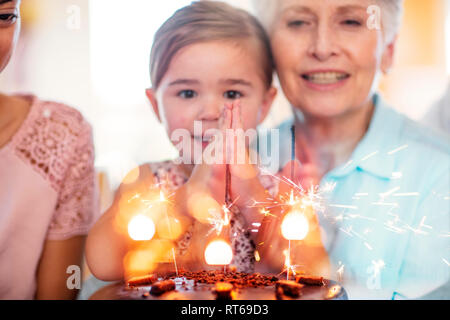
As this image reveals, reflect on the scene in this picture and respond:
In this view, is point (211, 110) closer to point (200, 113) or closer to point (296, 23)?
point (200, 113)

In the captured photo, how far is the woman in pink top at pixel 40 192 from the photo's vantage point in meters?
1.05

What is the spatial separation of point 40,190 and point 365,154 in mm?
840

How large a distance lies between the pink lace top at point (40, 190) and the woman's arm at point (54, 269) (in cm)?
2

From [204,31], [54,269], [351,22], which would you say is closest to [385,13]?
[351,22]

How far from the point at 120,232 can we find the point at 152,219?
0.08 m

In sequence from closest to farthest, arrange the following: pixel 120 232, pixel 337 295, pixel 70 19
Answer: pixel 337 295, pixel 120 232, pixel 70 19

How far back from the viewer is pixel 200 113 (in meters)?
1.08

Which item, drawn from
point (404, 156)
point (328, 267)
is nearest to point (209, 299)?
point (328, 267)

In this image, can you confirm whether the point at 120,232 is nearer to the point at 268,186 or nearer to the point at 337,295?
the point at 268,186

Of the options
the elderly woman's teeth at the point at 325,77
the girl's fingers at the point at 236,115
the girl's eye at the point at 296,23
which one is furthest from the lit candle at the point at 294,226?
the girl's eye at the point at 296,23

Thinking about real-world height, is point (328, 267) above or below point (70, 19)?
below

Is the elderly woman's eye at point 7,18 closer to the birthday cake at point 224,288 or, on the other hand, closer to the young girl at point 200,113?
the young girl at point 200,113

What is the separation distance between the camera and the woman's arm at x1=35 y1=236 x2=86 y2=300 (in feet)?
3.56

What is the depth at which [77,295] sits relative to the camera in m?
1.13
